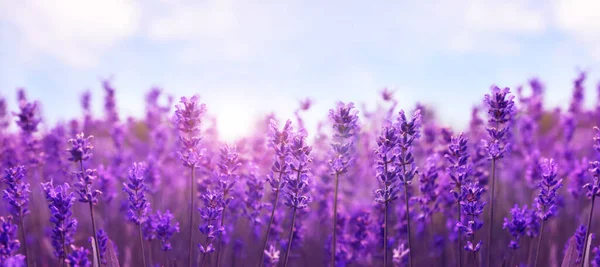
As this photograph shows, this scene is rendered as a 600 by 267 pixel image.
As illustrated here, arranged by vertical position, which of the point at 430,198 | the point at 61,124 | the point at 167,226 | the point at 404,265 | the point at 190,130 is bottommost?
the point at 404,265

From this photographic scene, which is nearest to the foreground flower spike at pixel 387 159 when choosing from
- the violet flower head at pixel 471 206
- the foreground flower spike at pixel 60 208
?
the violet flower head at pixel 471 206

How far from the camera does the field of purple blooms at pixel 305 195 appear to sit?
3.05m

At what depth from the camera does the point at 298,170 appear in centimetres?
306

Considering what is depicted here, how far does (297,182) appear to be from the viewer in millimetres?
3084

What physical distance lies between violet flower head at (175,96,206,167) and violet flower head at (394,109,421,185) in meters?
1.25

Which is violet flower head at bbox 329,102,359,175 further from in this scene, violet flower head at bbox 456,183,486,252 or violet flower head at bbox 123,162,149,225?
violet flower head at bbox 123,162,149,225

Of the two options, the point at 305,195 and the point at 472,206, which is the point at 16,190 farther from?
the point at 472,206

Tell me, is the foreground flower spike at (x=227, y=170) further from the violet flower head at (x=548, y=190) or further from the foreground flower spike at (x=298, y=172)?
the violet flower head at (x=548, y=190)

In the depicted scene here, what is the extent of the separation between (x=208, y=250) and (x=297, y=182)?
68 cm

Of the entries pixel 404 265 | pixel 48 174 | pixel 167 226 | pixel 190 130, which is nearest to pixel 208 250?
pixel 167 226

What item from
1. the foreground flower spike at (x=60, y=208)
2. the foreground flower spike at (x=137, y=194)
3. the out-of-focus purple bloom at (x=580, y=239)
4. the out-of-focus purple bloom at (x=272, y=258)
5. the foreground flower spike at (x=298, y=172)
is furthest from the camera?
the out-of-focus purple bloom at (x=272, y=258)

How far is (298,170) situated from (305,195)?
37 cm

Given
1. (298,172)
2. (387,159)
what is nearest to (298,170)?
(298,172)

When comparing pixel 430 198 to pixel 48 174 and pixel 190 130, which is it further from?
pixel 48 174
